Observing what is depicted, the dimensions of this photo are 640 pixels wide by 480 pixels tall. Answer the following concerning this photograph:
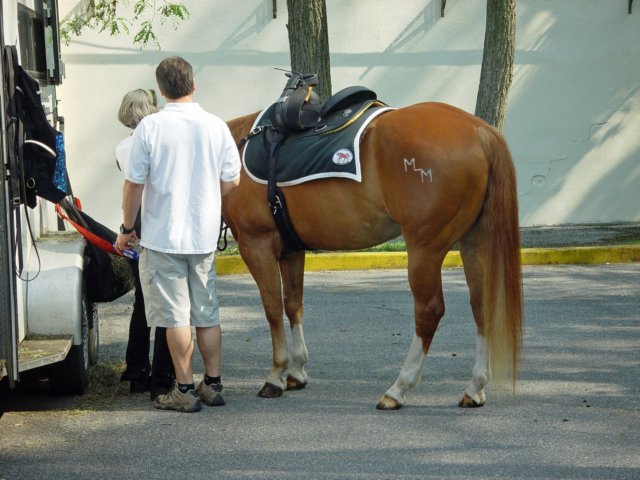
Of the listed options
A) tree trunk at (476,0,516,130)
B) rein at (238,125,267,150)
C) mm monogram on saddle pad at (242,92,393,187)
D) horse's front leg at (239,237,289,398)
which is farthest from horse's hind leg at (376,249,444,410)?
tree trunk at (476,0,516,130)

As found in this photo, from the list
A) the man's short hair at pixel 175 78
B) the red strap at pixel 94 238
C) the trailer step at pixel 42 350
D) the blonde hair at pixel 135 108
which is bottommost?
the trailer step at pixel 42 350

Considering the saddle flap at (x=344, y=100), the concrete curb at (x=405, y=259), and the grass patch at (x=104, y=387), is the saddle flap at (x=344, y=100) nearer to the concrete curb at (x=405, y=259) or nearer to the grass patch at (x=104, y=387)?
the grass patch at (x=104, y=387)

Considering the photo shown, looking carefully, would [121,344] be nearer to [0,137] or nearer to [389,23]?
[0,137]

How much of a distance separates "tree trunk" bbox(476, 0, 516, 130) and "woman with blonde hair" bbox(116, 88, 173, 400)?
6636 mm

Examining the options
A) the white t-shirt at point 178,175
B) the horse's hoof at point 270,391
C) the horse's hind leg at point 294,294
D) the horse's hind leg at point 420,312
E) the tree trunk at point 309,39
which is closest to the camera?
the white t-shirt at point 178,175

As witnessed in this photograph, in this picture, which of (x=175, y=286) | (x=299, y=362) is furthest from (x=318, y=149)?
(x=299, y=362)

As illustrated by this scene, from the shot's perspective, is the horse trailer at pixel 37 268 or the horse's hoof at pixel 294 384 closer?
the horse trailer at pixel 37 268

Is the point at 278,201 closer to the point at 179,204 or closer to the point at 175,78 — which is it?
the point at 179,204

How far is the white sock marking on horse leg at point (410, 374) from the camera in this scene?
588cm

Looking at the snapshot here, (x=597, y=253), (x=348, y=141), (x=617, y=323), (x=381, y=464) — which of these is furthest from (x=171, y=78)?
(x=597, y=253)

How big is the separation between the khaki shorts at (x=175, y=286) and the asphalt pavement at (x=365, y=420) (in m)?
0.56

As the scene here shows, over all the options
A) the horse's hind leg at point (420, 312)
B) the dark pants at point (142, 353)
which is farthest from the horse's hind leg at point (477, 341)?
the dark pants at point (142, 353)

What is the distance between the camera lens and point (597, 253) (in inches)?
450

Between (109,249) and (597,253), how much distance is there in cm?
671
